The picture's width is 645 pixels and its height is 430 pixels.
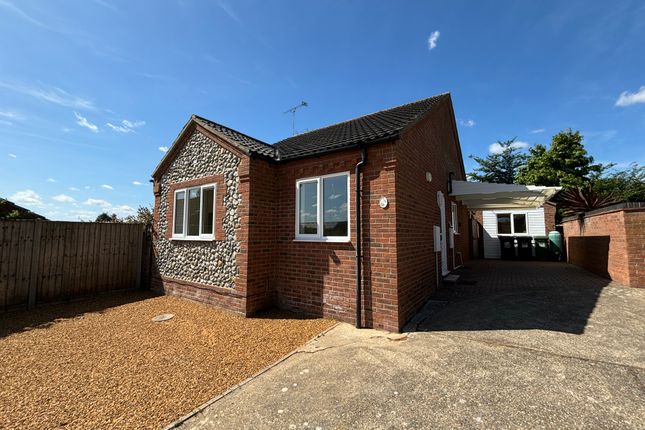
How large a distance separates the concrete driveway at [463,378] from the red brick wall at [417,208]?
0.78m

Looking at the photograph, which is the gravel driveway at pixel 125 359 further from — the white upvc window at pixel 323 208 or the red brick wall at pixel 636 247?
the red brick wall at pixel 636 247

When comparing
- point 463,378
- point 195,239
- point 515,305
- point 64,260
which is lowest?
point 463,378

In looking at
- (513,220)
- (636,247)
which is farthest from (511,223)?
(636,247)

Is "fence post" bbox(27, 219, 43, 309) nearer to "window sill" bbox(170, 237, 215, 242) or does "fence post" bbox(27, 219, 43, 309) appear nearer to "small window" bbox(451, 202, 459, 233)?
"window sill" bbox(170, 237, 215, 242)

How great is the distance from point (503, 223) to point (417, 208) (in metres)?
16.2

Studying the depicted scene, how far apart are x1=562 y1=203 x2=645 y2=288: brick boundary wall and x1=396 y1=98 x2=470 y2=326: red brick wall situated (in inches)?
195

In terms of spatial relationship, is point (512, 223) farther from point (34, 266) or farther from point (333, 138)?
point (34, 266)

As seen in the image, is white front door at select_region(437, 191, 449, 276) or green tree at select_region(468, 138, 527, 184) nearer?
white front door at select_region(437, 191, 449, 276)

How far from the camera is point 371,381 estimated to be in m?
3.38

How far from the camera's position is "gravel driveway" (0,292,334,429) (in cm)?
298

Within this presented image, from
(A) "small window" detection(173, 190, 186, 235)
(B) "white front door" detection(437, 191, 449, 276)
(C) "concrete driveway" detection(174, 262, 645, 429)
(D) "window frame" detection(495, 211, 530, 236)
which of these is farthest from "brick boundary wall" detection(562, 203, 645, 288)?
(A) "small window" detection(173, 190, 186, 235)

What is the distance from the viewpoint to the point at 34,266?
7.08m

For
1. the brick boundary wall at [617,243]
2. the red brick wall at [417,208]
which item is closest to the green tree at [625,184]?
the brick boundary wall at [617,243]

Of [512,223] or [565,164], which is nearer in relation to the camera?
[512,223]
